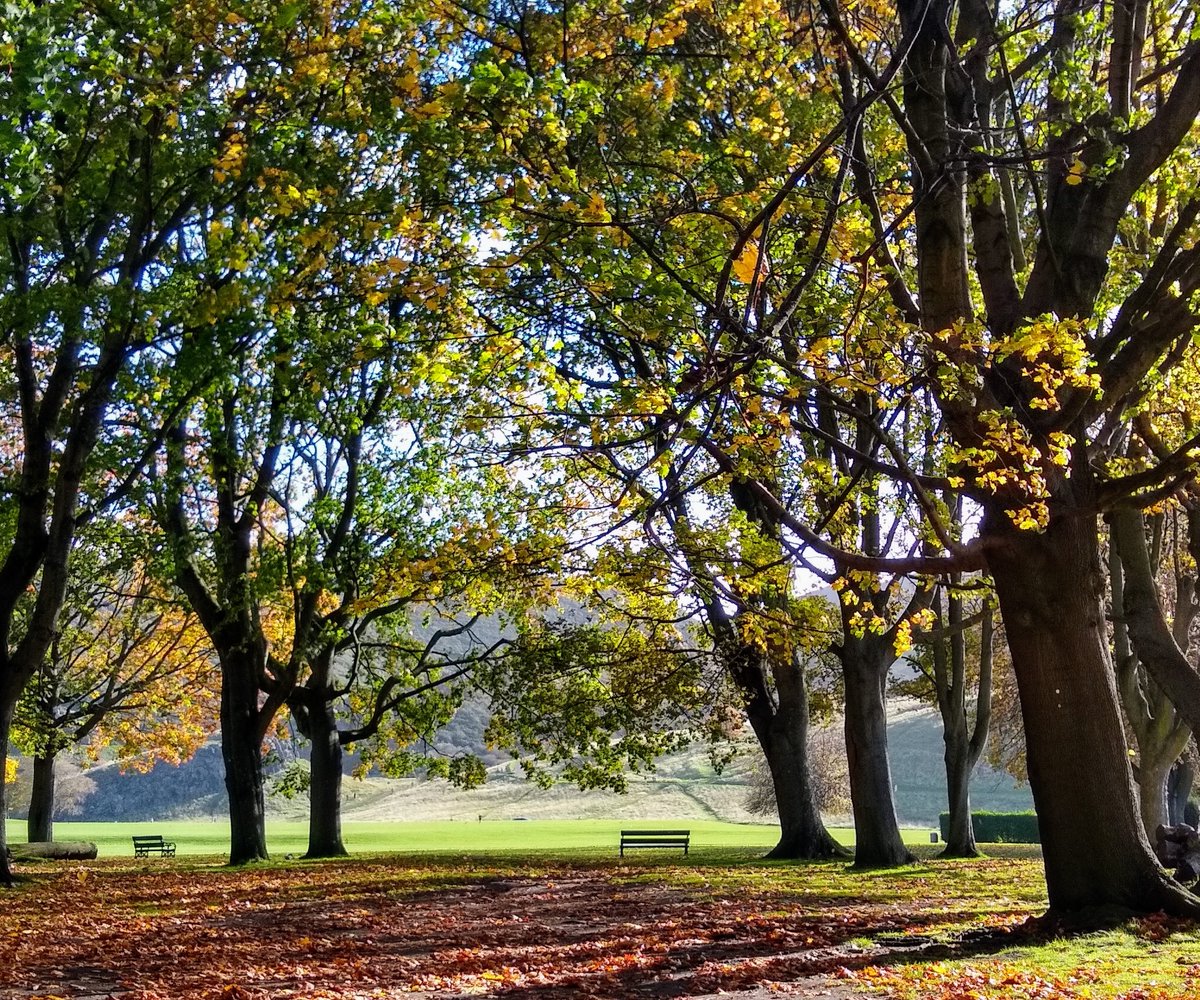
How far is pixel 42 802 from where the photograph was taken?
33.9 m

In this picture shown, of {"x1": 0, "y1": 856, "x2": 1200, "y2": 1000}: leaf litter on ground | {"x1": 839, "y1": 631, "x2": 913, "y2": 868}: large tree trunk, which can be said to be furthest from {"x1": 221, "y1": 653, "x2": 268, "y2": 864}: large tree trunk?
{"x1": 839, "y1": 631, "x2": 913, "y2": 868}: large tree trunk

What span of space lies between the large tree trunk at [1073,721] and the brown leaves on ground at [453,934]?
1.07 m

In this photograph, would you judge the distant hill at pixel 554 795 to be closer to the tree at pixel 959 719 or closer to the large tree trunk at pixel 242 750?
the tree at pixel 959 719

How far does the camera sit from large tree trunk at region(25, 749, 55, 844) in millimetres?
33219

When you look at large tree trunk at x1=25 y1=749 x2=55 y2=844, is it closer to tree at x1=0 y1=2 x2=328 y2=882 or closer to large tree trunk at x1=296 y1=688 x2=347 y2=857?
large tree trunk at x1=296 y1=688 x2=347 y2=857

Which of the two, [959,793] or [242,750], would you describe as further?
[959,793]

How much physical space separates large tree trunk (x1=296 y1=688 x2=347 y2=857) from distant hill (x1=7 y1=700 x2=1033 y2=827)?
2387 inches

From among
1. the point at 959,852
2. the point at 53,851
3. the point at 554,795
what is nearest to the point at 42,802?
the point at 53,851

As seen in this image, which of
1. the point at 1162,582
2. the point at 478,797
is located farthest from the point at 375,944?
the point at 478,797

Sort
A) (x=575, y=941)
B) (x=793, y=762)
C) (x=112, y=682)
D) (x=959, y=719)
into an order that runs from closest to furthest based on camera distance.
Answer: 1. (x=575, y=941)
2. (x=793, y=762)
3. (x=959, y=719)
4. (x=112, y=682)

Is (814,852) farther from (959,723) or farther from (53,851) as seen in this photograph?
(53,851)

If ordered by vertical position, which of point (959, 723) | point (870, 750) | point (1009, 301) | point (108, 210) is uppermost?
point (108, 210)

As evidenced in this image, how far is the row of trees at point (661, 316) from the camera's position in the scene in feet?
27.0

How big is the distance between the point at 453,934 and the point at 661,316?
699cm
